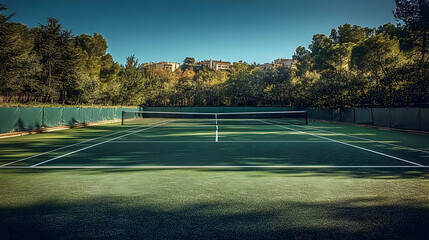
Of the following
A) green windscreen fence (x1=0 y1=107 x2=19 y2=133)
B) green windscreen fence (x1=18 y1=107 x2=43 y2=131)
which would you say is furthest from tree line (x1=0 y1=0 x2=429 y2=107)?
green windscreen fence (x1=0 y1=107 x2=19 y2=133)

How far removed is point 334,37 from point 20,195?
79.8 m

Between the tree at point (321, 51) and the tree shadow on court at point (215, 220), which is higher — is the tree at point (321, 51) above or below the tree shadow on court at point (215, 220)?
above

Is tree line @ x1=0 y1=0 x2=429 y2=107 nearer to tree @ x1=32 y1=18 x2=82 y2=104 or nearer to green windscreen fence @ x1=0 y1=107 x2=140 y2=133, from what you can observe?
tree @ x1=32 y1=18 x2=82 y2=104

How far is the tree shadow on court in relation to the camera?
339 cm

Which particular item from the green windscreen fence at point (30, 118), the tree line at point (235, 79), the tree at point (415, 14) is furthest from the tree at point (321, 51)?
the green windscreen fence at point (30, 118)

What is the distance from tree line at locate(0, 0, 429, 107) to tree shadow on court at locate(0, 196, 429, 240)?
18981mm

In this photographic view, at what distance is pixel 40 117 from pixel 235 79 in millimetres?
45288

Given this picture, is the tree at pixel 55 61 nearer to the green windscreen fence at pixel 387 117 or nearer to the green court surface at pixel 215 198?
the green court surface at pixel 215 198

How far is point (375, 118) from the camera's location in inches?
869

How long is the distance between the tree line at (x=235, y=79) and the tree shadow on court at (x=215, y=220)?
1898 cm

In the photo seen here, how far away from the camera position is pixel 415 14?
3528 centimetres

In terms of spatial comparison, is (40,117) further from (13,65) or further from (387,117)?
(387,117)

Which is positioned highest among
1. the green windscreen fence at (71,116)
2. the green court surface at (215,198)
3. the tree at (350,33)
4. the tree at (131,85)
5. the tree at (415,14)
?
the tree at (350,33)

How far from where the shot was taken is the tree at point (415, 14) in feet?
111
